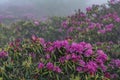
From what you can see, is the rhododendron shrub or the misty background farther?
the misty background

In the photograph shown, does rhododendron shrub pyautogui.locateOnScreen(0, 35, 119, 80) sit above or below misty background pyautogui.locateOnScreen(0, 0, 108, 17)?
below

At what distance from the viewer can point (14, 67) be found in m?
7.89

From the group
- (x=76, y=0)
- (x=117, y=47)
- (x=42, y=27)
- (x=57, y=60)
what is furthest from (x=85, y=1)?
(x=57, y=60)

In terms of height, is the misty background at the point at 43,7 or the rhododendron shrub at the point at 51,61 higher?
the misty background at the point at 43,7

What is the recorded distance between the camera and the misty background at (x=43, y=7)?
35.6 m

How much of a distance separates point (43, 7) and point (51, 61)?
3108cm

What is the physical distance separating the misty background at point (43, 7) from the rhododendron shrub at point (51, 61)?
26257 millimetres

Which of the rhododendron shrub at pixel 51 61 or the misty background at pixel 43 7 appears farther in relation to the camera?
the misty background at pixel 43 7

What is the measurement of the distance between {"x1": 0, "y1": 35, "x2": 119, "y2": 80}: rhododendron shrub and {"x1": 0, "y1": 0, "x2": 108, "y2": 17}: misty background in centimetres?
2626

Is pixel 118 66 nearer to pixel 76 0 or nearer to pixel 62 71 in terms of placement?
pixel 62 71

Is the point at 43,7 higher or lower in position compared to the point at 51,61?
higher

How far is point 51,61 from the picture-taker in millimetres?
7727

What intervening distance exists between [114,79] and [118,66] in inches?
14.2

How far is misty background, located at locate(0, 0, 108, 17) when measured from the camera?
1400 inches
